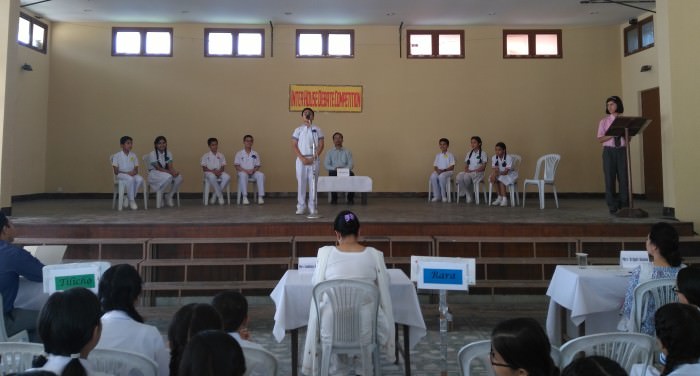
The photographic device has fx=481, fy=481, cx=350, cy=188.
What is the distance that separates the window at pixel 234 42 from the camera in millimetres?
9773

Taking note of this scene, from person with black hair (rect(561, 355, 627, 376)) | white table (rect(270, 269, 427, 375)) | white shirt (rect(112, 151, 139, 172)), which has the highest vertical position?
white shirt (rect(112, 151, 139, 172))

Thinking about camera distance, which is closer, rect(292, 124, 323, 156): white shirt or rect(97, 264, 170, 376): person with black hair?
rect(97, 264, 170, 376): person with black hair

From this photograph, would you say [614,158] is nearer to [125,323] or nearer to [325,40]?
[125,323]

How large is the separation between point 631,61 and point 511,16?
260 cm

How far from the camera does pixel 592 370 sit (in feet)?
3.43

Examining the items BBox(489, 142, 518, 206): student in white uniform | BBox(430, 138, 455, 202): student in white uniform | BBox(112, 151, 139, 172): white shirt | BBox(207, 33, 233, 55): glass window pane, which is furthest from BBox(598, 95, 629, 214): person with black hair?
BBox(207, 33, 233, 55): glass window pane

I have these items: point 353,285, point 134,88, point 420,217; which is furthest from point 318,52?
point 353,285

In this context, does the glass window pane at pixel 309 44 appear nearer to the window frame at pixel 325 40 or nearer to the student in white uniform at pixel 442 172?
the window frame at pixel 325 40

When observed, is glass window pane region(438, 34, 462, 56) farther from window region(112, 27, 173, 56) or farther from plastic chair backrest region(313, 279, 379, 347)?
plastic chair backrest region(313, 279, 379, 347)

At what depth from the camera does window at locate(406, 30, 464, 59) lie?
9.94 meters

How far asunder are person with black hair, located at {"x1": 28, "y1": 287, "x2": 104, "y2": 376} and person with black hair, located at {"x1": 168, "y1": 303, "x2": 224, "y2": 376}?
0.23 meters

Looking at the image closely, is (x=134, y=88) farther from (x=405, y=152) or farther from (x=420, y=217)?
(x=420, y=217)

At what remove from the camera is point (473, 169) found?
345 inches

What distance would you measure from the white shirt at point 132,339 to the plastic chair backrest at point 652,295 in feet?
7.90
